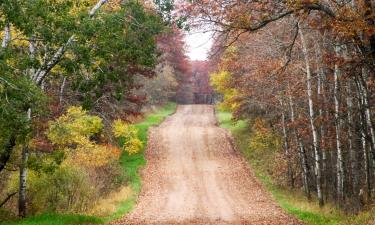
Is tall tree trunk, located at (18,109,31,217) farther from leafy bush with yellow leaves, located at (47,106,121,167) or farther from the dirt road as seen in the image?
the dirt road

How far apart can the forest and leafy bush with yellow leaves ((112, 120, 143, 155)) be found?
0.28 feet

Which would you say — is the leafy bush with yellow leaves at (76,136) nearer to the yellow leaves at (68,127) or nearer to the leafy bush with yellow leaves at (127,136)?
the yellow leaves at (68,127)

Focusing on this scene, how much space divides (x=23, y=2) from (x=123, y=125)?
17.6 meters

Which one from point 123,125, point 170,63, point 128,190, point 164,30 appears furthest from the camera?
point 170,63

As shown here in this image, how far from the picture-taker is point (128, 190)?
2280 cm

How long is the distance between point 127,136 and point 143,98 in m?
2.91

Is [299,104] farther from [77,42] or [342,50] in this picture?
[77,42]

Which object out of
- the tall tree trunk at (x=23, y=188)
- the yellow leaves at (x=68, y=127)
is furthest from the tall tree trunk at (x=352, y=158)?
the tall tree trunk at (x=23, y=188)

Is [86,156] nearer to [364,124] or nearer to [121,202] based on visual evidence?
[121,202]

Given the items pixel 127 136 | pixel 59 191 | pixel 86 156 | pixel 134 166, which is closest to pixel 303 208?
pixel 86 156

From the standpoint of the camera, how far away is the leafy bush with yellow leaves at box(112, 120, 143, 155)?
2776 cm

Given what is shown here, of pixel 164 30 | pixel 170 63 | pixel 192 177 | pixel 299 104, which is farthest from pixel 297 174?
pixel 170 63

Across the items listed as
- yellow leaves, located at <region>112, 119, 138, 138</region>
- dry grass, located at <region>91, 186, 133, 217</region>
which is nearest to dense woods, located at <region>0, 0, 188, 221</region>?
dry grass, located at <region>91, 186, 133, 217</region>

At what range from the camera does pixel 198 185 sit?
24625 millimetres
